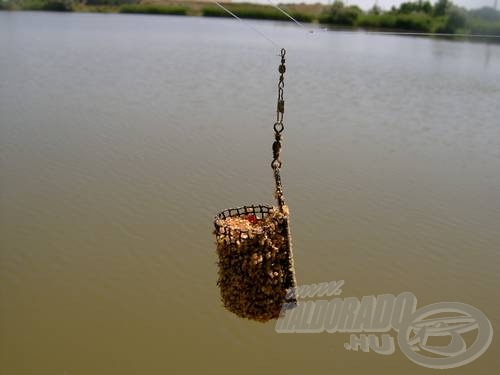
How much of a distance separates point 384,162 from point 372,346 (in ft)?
13.0

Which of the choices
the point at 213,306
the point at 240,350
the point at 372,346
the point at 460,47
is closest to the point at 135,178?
the point at 213,306

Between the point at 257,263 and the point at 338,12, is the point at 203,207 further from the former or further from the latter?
the point at 338,12

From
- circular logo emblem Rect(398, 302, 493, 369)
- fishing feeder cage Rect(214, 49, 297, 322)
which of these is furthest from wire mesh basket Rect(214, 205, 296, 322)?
circular logo emblem Rect(398, 302, 493, 369)

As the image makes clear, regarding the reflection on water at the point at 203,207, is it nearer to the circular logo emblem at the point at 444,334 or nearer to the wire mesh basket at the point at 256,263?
the circular logo emblem at the point at 444,334

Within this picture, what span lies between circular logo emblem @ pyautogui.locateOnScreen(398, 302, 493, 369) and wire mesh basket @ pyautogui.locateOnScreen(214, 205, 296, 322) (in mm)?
2278

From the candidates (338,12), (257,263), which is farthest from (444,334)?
(338,12)

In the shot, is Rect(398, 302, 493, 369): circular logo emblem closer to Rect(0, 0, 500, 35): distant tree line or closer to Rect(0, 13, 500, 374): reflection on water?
Rect(0, 13, 500, 374): reflection on water

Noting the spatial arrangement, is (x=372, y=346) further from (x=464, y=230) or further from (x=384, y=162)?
(x=384, y=162)

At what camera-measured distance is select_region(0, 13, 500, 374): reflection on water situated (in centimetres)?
439

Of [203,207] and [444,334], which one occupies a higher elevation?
[203,207]

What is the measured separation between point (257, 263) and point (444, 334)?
2778mm

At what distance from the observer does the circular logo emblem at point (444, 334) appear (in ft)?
14.6

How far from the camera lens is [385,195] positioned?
688cm

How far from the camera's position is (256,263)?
2510 mm
